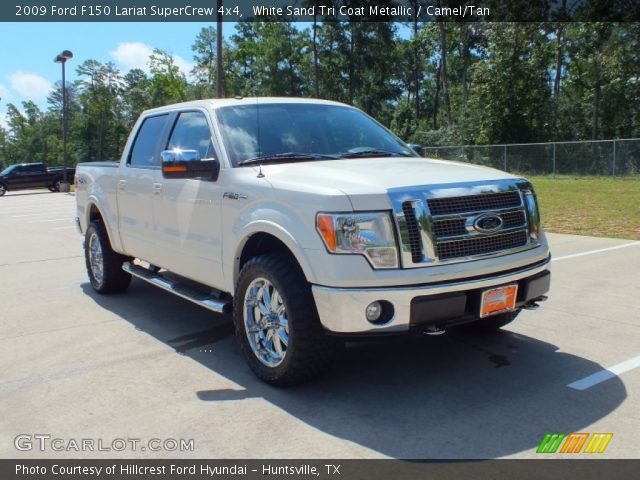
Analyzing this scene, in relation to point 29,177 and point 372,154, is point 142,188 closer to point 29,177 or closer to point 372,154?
point 372,154

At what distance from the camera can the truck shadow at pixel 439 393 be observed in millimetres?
3479

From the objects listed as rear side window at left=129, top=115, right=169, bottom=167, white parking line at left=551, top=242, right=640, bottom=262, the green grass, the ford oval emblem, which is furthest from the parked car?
the ford oval emblem

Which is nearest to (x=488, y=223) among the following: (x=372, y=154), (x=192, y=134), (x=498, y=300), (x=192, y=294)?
(x=498, y=300)

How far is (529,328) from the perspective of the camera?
549 cm

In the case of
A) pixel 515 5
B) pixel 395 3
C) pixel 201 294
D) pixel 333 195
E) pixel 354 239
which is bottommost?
pixel 201 294

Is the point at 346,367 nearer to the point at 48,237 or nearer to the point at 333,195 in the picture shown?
the point at 333,195

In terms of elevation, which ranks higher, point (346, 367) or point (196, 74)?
point (196, 74)

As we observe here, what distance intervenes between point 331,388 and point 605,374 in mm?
1909

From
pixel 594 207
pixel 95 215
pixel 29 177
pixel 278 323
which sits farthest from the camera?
pixel 29 177

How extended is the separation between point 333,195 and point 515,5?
37.2 meters

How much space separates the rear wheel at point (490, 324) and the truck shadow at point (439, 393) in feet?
0.21

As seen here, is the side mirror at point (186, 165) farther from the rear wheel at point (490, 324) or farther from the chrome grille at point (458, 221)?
the rear wheel at point (490, 324)

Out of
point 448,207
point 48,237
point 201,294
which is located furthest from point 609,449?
point 48,237

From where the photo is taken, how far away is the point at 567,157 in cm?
2800
